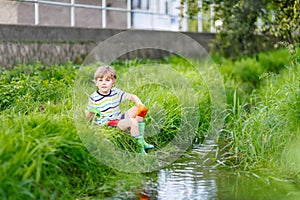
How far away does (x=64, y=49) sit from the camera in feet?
37.7

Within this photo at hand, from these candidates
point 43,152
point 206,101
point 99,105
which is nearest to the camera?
point 43,152

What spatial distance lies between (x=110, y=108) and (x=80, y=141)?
85 cm

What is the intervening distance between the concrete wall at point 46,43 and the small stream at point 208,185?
5134 millimetres

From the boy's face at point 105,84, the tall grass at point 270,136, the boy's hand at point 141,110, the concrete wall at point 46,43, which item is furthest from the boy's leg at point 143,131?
the concrete wall at point 46,43

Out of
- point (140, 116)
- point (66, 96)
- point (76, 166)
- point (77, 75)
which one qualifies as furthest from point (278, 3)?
point (76, 166)

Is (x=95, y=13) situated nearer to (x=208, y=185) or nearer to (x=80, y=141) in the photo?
(x=80, y=141)

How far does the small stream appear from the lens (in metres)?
4.80

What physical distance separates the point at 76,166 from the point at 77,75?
13.9 feet

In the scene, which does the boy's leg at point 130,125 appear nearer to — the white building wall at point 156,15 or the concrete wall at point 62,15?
the concrete wall at point 62,15

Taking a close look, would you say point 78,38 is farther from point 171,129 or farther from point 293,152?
point 293,152

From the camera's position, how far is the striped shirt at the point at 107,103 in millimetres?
5848

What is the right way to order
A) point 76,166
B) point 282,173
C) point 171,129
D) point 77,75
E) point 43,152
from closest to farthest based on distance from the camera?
point 43,152 → point 76,166 → point 282,173 → point 171,129 → point 77,75

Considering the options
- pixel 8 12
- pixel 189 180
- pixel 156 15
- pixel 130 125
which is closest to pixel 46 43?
pixel 8 12

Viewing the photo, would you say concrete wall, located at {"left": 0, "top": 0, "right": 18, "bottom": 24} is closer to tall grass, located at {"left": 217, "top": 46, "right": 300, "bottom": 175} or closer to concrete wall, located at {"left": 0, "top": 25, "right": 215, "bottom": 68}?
concrete wall, located at {"left": 0, "top": 25, "right": 215, "bottom": 68}
